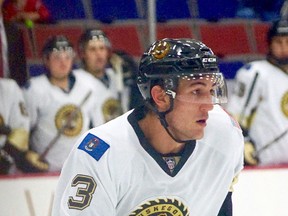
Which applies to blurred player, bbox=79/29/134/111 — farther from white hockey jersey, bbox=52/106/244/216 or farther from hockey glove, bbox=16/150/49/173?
white hockey jersey, bbox=52/106/244/216

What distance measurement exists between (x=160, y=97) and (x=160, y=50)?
0.37 ft

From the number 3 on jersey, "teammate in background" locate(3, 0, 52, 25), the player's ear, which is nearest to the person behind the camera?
the number 3 on jersey

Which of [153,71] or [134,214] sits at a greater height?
[153,71]

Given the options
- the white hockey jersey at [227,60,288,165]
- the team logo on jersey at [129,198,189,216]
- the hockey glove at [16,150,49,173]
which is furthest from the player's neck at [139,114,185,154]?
the white hockey jersey at [227,60,288,165]

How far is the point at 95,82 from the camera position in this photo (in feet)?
14.2

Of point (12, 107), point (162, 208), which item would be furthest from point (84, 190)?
point (12, 107)

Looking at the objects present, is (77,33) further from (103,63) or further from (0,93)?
(0,93)

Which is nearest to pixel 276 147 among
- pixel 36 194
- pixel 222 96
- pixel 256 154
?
pixel 256 154

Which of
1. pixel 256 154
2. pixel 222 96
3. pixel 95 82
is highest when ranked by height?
pixel 222 96

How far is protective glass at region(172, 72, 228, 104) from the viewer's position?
2.20 meters

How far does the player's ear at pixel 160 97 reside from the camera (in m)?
2.23

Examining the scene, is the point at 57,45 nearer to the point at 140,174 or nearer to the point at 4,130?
the point at 4,130

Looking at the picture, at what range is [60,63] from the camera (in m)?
4.27

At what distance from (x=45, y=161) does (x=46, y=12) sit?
39.0 inches
